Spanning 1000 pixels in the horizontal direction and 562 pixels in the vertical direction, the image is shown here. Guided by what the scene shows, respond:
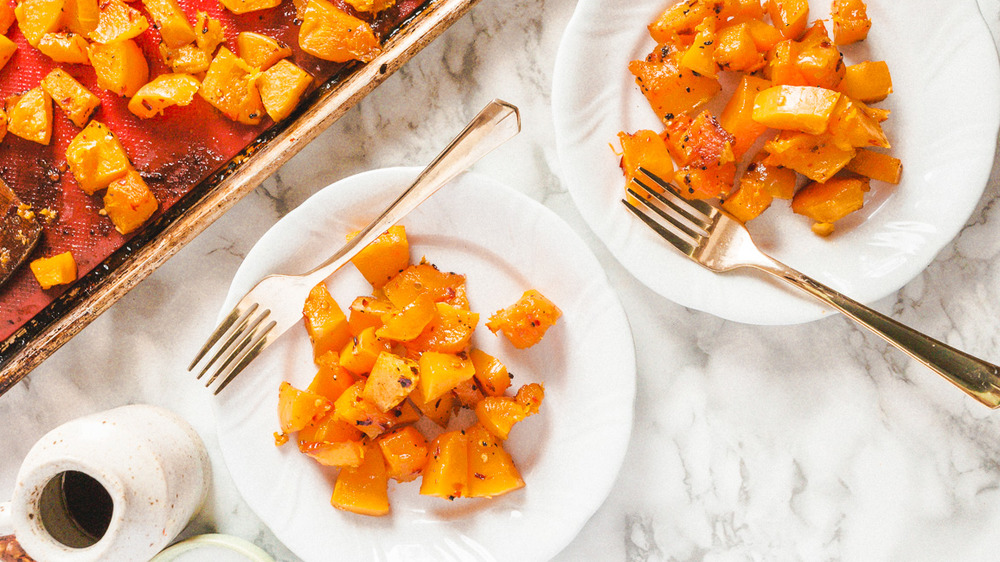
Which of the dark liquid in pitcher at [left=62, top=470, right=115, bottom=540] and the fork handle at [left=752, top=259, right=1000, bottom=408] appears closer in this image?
the fork handle at [left=752, top=259, right=1000, bottom=408]

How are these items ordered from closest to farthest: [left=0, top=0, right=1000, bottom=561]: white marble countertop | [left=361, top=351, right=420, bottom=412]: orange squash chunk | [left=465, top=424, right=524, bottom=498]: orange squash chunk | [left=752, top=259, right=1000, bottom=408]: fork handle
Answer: [left=752, top=259, right=1000, bottom=408]: fork handle < [left=361, top=351, right=420, bottom=412]: orange squash chunk < [left=465, top=424, right=524, bottom=498]: orange squash chunk < [left=0, top=0, right=1000, bottom=561]: white marble countertop

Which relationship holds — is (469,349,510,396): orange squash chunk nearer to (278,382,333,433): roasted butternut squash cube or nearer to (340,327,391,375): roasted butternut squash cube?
(340,327,391,375): roasted butternut squash cube

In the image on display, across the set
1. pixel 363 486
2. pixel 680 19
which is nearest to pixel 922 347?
pixel 680 19

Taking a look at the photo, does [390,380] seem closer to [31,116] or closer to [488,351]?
[488,351]

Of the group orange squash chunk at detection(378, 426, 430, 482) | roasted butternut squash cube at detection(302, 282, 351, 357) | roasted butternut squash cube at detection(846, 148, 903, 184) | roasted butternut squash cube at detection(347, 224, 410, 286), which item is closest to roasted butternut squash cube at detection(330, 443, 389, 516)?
orange squash chunk at detection(378, 426, 430, 482)

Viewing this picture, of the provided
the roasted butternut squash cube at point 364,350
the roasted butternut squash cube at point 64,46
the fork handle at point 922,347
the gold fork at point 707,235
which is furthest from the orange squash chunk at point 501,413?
the roasted butternut squash cube at point 64,46

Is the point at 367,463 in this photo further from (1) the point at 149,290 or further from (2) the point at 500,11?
(2) the point at 500,11

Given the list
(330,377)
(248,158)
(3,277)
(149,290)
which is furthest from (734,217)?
(3,277)
